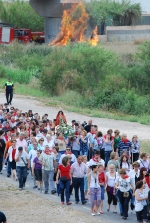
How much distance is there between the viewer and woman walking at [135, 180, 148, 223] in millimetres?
17094

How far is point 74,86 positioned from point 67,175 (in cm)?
2522

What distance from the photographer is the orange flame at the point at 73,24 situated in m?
70.1

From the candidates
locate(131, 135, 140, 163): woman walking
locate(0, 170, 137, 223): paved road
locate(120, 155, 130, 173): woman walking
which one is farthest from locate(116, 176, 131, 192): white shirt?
locate(131, 135, 140, 163): woman walking

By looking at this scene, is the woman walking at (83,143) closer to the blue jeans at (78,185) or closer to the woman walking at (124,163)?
the blue jeans at (78,185)

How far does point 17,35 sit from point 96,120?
1543 inches

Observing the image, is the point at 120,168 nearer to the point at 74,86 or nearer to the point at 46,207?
the point at 46,207

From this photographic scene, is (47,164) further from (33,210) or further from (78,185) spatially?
(33,210)

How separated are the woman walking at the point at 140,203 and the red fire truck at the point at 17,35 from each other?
53178mm

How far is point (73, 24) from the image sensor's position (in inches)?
2776

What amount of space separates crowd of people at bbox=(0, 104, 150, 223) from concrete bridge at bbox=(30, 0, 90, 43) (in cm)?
4250

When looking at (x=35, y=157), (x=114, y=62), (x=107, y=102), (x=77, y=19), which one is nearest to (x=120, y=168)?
(x=35, y=157)

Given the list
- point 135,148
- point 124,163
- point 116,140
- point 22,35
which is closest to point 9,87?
point 116,140

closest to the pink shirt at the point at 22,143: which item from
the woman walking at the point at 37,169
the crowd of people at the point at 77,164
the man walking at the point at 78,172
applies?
the crowd of people at the point at 77,164

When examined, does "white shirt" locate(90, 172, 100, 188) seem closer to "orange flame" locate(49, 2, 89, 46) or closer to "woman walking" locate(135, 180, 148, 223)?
"woman walking" locate(135, 180, 148, 223)
